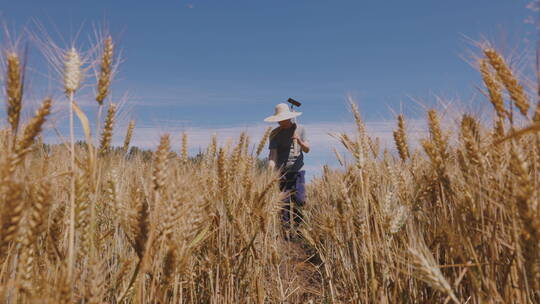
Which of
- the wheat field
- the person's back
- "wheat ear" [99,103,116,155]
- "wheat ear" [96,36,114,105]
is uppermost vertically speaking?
the person's back

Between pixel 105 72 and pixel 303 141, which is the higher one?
pixel 303 141

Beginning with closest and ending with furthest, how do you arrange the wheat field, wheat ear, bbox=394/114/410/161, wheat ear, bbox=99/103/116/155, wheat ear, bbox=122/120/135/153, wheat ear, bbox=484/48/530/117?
the wheat field, wheat ear, bbox=484/48/530/117, wheat ear, bbox=99/103/116/155, wheat ear, bbox=394/114/410/161, wheat ear, bbox=122/120/135/153

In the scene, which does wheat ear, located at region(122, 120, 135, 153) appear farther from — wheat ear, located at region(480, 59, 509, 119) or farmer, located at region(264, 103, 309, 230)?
farmer, located at region(264, 103, 309, 230)

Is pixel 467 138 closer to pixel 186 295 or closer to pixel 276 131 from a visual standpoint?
pixel 186 295

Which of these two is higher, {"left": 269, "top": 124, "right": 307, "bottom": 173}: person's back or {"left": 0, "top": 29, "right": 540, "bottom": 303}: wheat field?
{"left": 269, "top": 124, "right": 307, "bottom": 173}: person's back

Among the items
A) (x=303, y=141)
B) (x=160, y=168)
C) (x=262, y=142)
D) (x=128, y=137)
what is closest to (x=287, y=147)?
(x=303, y=141)

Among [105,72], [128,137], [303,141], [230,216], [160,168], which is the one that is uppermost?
[303,141]

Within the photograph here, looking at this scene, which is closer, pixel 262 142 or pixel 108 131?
pixel 108 131

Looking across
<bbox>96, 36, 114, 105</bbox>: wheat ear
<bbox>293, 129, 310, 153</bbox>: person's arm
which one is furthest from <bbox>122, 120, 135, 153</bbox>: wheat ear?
<bbox>293, 129, 310, 153</bbox>: person's arm

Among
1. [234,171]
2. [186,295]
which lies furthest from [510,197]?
[186,295]

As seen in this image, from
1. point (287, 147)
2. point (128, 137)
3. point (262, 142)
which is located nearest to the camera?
point (128, 137)

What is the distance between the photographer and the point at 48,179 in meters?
1.05

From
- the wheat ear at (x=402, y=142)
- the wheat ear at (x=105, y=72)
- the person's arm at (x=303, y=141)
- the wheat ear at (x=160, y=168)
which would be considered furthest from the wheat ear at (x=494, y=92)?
the person's arm at (x=303, y=141)

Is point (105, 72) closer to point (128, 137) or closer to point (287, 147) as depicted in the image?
point (128, 137)
